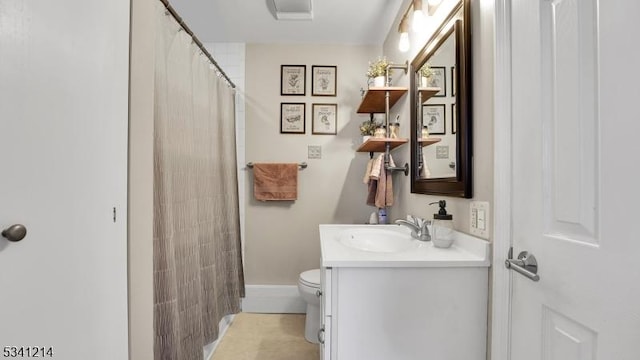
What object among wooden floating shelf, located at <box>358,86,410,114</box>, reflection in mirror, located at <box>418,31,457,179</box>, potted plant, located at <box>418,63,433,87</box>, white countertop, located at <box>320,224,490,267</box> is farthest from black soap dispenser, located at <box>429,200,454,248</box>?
wooden floating shelf, located at <box>358,86,410,114</box>

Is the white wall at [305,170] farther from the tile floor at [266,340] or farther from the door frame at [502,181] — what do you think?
the door frame at [502,181]

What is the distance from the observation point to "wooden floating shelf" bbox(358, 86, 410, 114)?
1.80 meters

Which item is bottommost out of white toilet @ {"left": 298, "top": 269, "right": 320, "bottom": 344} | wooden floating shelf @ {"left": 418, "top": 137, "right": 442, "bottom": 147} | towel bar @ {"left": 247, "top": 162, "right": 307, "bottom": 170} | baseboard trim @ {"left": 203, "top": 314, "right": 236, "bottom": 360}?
baseboard trim @ {"left": 203, "top": 314, "right": 236, "bottom": 360}

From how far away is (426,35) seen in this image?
153 centimetres

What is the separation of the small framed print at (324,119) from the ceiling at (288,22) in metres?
0.58

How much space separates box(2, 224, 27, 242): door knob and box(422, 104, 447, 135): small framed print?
1432 millimetres

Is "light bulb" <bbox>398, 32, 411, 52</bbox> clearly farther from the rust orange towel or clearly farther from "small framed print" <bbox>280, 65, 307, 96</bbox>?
the rust orange towel

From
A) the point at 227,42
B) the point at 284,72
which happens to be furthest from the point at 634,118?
the point at 227,42

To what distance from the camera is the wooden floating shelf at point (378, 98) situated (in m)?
1.80

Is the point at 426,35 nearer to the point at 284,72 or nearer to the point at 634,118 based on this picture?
the point at 634,118

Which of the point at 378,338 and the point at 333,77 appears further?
the point at 333,77

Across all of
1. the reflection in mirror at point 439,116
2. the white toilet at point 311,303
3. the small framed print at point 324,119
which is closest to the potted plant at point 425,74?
the reflection in mirror at point 439,116

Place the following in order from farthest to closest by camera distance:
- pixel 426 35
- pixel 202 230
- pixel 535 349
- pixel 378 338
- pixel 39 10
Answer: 1. pixel 202 230
2. pixel 426 35
3. pixel 378 338
4. pixel 535 349
5. pixel 39 10

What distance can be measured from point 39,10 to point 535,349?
4.94 ft
